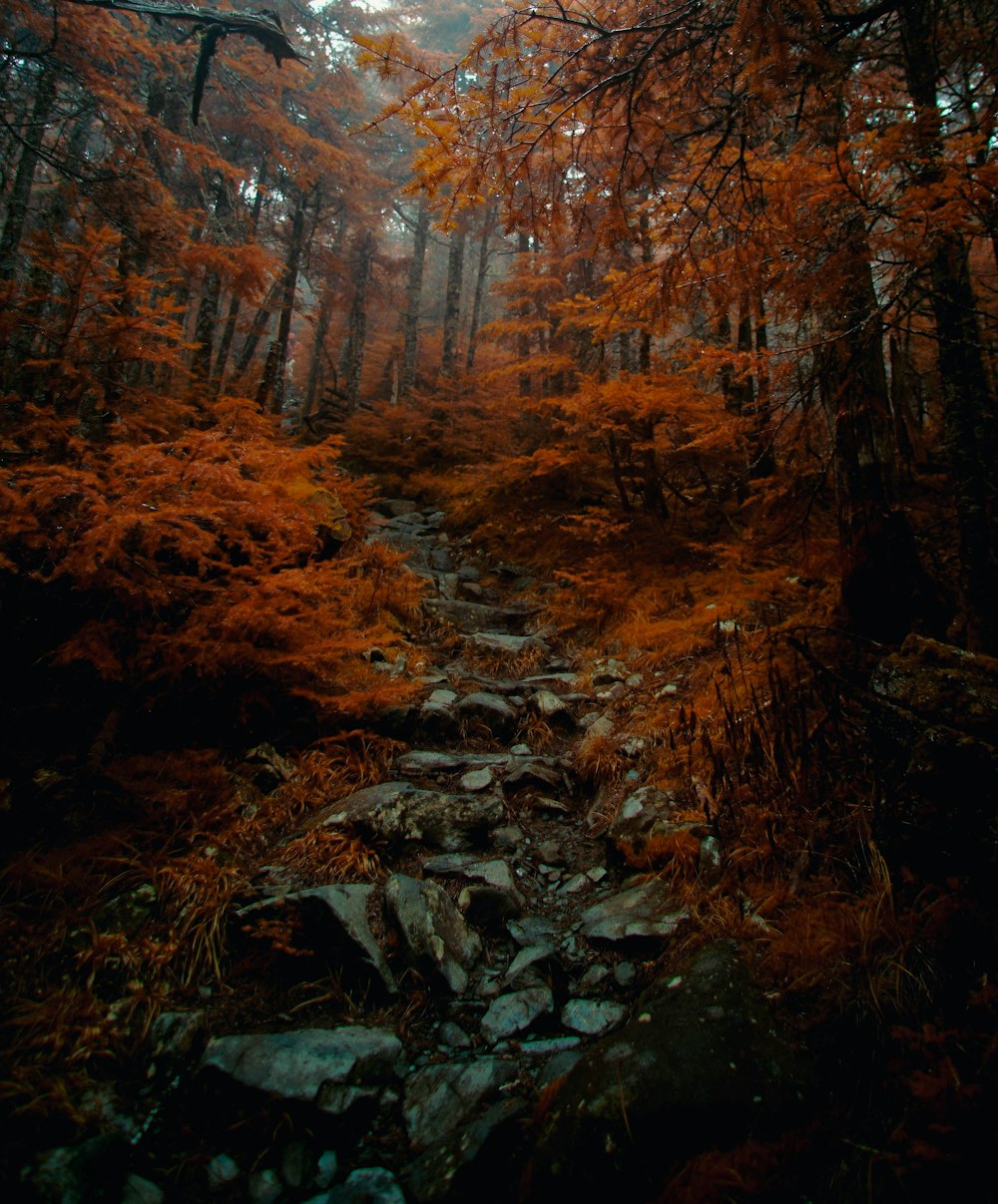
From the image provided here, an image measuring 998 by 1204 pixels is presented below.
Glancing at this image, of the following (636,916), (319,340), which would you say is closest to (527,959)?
(636,916)

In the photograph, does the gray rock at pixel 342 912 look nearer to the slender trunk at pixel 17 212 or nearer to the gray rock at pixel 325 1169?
the gray rock at pixel 325 1169

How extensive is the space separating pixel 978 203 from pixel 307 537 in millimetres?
4487

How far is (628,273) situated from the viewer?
12.2 feet

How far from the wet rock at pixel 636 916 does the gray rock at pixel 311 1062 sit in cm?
114

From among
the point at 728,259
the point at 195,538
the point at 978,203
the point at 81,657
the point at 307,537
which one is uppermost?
the point at 728,259

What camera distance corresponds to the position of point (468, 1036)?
237 cm

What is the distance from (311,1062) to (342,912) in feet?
2.09

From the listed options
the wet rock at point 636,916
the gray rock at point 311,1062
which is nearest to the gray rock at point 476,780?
the wet rock at point 636,916

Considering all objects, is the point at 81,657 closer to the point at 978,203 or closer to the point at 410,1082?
the point at 410,1082

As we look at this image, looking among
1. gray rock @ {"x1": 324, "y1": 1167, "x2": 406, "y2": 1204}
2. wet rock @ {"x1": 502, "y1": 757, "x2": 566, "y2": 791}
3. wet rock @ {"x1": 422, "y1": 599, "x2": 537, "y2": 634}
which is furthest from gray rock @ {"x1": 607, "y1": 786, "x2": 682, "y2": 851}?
wet rock @ {"x1": 422, "y1": 599, "x2": 537, "y2": 634}

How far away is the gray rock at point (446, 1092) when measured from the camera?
6.53 ft

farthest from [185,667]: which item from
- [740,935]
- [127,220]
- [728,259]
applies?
[127,220]

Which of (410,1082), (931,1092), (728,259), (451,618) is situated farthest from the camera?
(451,618)

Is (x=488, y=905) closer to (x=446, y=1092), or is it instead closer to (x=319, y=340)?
(x=446, y=1092)
